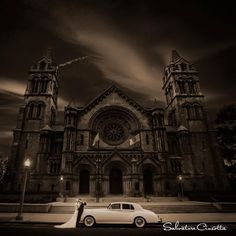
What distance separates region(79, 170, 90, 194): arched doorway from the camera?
2911 centimetres

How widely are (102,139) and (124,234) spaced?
2579 centimetres

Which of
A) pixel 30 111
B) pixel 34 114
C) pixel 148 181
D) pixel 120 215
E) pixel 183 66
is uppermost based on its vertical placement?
pixel 183 66

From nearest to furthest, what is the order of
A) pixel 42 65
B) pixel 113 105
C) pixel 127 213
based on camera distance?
pixel 127 213, pixel 113 105, pixel 42 65

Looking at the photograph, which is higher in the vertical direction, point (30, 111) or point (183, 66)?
point (183, 66)

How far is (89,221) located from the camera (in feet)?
31.6

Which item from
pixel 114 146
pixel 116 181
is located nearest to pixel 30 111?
pixel 114 146

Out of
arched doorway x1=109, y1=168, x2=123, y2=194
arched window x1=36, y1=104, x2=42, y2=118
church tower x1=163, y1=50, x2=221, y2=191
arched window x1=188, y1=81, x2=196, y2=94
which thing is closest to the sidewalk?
arched doorway x1=109, y1=168, x2=123, y2=194

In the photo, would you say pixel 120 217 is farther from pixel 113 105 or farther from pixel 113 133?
pixel 113 105

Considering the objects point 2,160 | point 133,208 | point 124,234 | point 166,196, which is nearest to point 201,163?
point 166,196

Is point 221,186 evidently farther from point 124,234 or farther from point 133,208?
point 124,234

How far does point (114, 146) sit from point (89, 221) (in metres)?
22.8

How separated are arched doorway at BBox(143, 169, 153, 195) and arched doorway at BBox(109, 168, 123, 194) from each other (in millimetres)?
3888

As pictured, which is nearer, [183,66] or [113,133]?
[113,133]

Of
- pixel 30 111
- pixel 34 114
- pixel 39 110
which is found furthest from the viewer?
pixel 39 110
